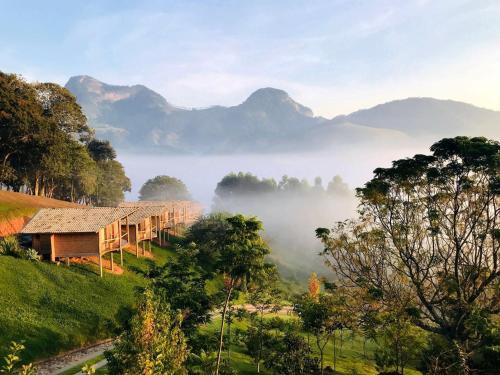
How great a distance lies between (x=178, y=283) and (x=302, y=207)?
14180cm

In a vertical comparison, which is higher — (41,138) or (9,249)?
(41,138)

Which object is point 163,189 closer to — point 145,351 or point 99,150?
point 99,150

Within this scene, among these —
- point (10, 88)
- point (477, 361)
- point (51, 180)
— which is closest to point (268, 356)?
point (477, 361)

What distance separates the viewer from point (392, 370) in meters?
36.3

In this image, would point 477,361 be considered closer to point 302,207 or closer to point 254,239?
point 254,239

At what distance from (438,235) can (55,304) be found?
3176cm

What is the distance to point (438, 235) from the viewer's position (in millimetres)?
27672

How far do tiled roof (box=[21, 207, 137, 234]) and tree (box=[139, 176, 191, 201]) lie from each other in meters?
116

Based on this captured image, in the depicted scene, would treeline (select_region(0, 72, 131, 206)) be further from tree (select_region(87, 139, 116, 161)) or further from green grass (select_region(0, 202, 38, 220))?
green grass (select_region(0, 202, 38, 220))

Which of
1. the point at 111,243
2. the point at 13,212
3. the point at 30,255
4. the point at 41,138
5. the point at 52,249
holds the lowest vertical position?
the point at 30,255

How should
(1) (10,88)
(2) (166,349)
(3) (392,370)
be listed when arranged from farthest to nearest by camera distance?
1. (1) (10,88)
2. (3) (392,370)
3. (2) (166,349)

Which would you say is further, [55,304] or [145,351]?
[55,304]

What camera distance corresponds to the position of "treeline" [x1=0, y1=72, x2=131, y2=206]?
211ft

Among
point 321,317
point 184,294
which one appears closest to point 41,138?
point 184,294
